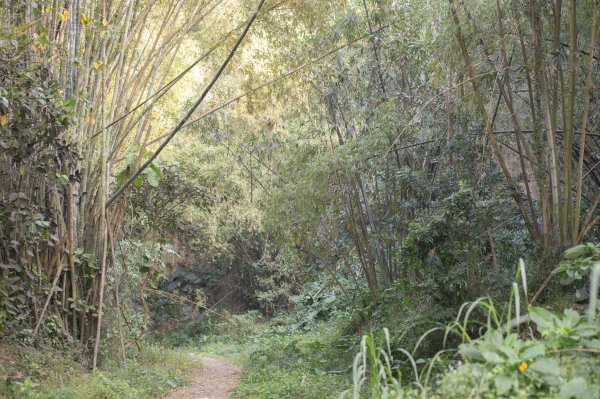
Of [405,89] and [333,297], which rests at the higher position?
[405,89]

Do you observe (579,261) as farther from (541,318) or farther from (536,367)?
(536,367)

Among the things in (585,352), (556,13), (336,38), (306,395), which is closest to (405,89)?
(336,38)

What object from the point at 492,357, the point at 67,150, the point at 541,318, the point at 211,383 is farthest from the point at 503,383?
the point at 211,383

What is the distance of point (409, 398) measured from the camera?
2346mm

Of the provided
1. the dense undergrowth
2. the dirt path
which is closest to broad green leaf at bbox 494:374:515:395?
the dense undergrowth

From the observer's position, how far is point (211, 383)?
6.71m

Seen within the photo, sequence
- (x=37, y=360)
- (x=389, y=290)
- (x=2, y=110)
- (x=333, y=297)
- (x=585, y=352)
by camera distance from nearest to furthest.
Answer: (x=585, y=352) → (x=2, y=110) → (x=37, y=360) → (x=389, y=290) → (x=333, y=297)

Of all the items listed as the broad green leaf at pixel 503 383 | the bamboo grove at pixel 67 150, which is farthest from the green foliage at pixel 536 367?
the bamboo grove at pixel 67 150

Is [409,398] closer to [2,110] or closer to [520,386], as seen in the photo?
[520,386]

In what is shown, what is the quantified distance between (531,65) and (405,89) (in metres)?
2.79


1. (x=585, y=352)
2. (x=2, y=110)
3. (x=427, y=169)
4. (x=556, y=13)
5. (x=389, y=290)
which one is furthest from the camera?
(x=427, y=169)

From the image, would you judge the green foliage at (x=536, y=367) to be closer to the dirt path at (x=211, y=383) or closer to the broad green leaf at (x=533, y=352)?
the broad green leaf at (x=533, y=352)

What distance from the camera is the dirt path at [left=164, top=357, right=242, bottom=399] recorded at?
5.83 m

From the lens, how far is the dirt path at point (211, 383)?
5.83 metres
